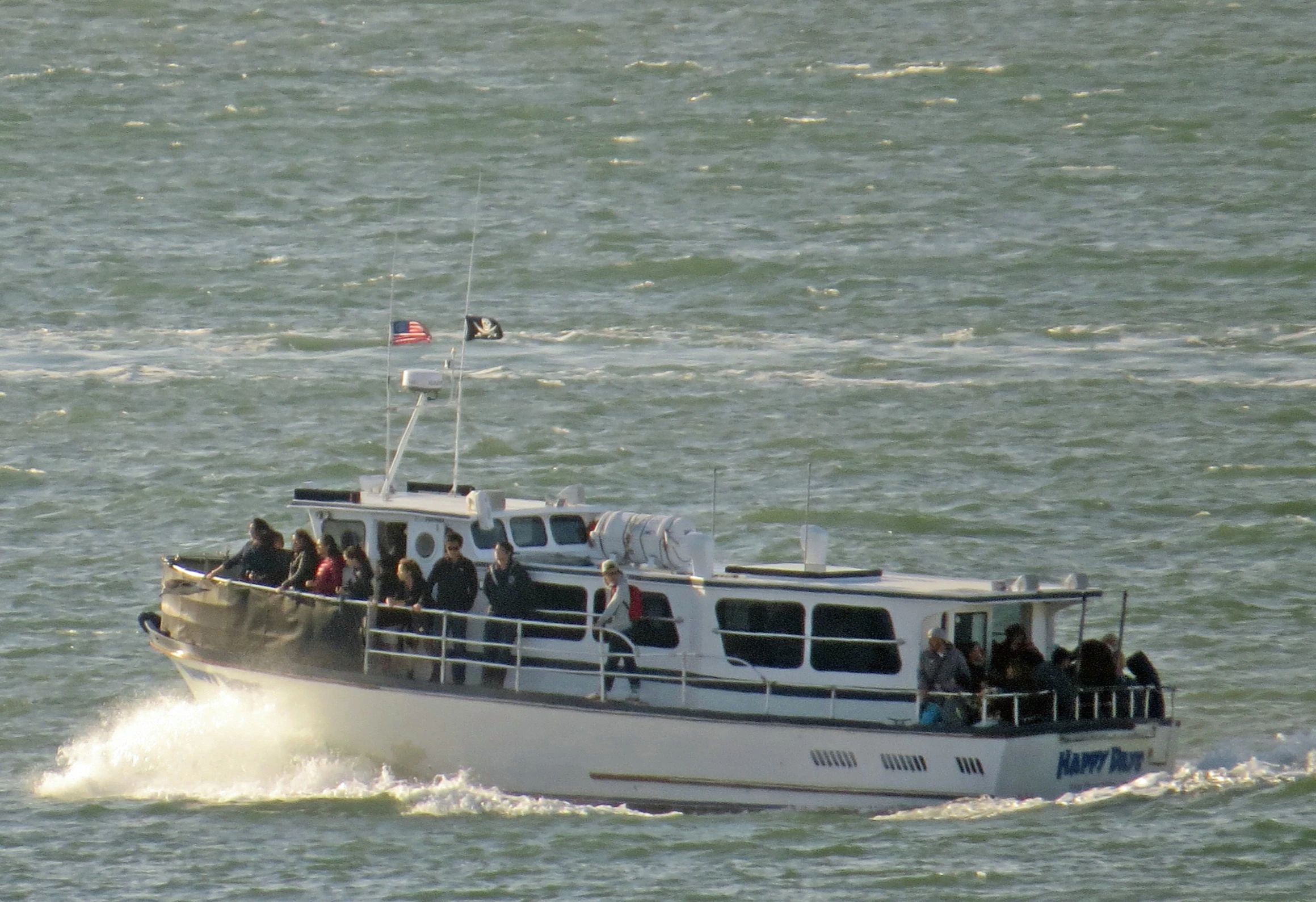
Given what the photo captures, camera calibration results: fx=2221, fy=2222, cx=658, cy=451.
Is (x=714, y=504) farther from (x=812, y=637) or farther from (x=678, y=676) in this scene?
(x=812, y=637)

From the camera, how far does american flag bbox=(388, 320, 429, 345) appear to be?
21.0 meters

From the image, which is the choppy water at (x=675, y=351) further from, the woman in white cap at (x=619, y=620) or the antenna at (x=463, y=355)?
the woman in white cap at (x=619, y=620)

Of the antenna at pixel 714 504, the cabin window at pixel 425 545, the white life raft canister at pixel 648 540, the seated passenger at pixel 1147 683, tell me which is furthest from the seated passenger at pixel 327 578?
the seated passenger at pixel 1147 683

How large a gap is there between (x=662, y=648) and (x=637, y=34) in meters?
46.2

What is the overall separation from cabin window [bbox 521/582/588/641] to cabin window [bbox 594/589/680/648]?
0.15 m

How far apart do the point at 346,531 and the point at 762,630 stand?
423 centimetres

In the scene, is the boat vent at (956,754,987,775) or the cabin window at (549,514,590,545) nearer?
the boat vent at (956,754,987,775)

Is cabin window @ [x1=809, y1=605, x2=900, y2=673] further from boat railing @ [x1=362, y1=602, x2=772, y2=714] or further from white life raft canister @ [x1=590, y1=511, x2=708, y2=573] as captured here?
white life raft canister @ [x1=590, y1=511, x2=708, y2=573]

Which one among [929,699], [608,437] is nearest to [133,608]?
[608,437]

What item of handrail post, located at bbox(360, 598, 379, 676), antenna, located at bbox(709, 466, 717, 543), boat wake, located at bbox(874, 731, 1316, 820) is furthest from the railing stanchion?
boat wake, located at bbox(874, 731, 1316, 820)

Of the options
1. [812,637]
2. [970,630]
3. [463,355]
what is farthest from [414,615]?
[970,630]

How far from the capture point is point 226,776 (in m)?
20.9

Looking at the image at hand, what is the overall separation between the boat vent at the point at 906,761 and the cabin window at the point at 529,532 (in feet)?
12.8

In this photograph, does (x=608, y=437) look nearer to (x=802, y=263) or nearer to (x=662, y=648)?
(x=802, y=263)
